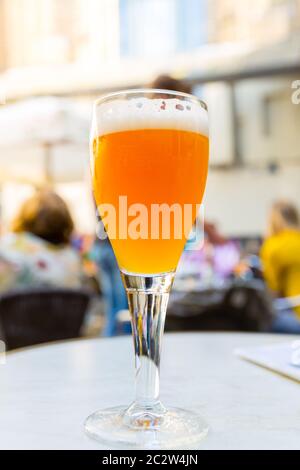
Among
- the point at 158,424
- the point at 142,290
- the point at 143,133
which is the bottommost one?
the point at 158,424

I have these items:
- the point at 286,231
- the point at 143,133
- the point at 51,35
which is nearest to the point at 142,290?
the point at 143,133

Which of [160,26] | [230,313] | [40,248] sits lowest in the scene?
[230,313]

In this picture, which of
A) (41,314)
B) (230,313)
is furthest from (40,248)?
(230,313)

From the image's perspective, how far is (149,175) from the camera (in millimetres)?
534

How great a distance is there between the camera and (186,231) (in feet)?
1.86

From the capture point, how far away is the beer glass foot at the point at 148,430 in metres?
0.41

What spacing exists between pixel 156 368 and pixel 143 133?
23cm

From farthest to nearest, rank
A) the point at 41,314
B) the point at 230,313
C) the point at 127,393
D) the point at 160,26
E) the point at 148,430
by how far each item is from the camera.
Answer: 1. the point at 160,26
2. the point at 230,313
3. the point at 41,314
4. the point at 127,393
5. the point at 148,430

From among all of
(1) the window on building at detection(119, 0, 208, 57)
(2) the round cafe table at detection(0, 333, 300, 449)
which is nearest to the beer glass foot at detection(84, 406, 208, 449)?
(2) the round cafe table at detection(0, 333, 300, 449)

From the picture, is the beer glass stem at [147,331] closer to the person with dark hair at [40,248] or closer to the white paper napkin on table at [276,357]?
the white paper napkin on table at [276,357]

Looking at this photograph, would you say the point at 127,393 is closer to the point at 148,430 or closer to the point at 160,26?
the point at 148,430

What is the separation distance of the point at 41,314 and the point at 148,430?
1450 mm

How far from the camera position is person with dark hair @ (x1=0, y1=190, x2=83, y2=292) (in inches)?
82.9

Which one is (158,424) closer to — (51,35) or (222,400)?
(222,400)
